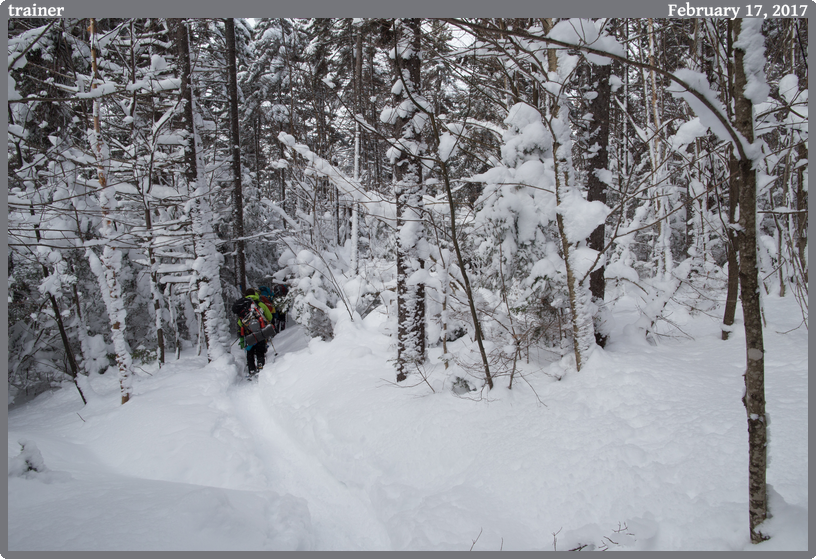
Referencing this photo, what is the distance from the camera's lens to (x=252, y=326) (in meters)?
8.47

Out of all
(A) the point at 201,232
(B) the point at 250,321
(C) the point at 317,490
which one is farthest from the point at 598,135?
(A) the point at 201,232

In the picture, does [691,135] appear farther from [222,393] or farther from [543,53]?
[222,393]

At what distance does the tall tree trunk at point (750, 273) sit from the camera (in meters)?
1.96

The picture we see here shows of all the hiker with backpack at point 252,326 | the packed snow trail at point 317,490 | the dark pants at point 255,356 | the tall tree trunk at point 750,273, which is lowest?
the packed snow trail at point 317,490

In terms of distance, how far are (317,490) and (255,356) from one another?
552 centimetres

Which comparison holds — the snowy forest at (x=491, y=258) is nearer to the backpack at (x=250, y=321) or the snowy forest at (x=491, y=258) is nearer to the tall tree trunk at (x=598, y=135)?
the tall tree trunk at (x=598, y=135)

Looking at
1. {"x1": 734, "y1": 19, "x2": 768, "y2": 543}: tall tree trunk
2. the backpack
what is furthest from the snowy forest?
the backpack

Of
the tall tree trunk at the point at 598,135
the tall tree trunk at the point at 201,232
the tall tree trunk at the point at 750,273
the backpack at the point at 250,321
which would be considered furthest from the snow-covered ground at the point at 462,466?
the tall tree trunk at the point at 201,232

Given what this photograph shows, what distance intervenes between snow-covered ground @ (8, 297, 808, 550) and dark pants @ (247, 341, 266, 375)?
2.56 metres

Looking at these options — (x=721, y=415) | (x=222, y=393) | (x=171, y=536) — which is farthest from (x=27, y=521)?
(x=721, y=415)

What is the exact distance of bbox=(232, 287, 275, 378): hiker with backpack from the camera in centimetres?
848

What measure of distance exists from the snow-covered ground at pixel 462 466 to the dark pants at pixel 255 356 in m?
2.56

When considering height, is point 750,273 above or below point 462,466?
above

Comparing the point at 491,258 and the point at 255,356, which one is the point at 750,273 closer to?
the point at 491,258
